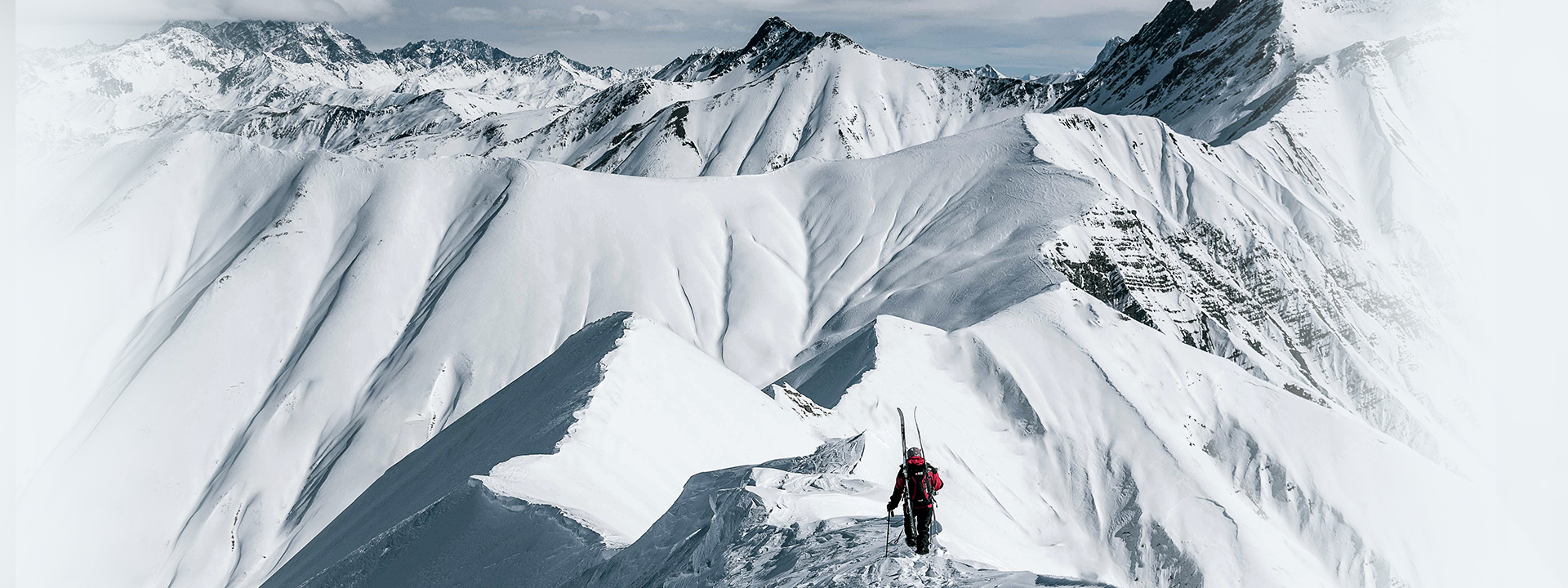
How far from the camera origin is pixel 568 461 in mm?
36031

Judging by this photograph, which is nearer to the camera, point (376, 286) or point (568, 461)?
point (568, 461)

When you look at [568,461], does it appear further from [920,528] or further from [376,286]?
[376,286]

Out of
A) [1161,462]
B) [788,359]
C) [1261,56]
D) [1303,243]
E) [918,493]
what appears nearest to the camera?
[918,493]

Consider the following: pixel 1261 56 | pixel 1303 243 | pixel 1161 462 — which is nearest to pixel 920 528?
pixel 1161 462

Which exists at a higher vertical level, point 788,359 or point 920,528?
point 788,359

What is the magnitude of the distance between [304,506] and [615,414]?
6905 cm

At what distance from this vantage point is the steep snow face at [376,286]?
10150cm

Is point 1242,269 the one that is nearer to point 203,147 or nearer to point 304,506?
point 304,506

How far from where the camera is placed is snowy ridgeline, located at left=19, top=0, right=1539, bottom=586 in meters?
36.0

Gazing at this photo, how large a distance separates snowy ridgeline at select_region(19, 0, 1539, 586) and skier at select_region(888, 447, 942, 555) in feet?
5.97

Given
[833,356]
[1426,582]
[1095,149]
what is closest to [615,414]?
[833,356]

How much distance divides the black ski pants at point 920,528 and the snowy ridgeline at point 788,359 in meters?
1.60

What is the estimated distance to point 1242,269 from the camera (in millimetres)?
128875

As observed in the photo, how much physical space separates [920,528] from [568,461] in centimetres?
2222
